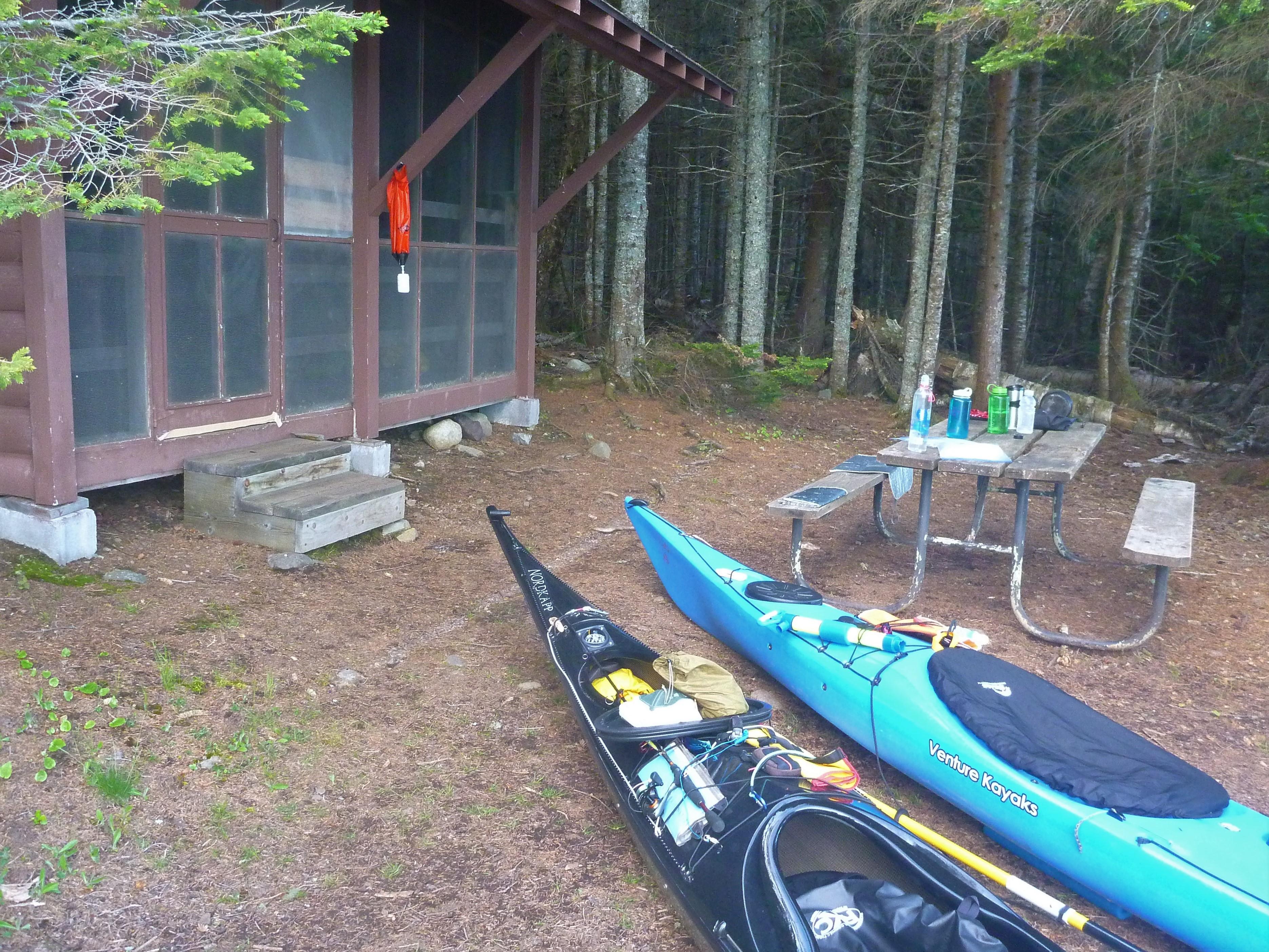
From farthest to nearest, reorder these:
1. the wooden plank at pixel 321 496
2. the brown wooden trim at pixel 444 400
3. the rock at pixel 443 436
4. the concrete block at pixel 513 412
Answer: the concrete block at pixel 513 412 < the rock at pixel 443 436 < the brown wooden trim at pixel 444 400 < the wooden plank at pixel 321 496

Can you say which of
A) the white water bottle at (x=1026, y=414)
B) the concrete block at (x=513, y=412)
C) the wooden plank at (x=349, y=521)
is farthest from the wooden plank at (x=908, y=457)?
the concrete block at (x=513, y=412)

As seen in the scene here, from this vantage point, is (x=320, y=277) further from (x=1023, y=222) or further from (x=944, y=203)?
(x=1023, y=222)

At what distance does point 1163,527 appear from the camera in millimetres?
5719

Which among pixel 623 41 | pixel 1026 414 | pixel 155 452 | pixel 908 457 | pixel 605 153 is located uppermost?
pixel 623 41

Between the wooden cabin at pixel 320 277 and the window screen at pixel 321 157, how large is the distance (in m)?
0.02

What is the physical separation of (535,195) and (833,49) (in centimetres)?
780

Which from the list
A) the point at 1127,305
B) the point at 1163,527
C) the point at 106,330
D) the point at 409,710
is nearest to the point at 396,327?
the point at 106,330

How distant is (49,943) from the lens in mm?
3117

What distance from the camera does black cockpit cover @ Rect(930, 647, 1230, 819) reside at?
3.48 metres

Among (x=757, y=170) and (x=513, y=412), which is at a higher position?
(x=757, y=170)

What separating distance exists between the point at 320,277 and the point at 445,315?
1748 millimetres

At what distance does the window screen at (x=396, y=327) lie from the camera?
8266 millimetres

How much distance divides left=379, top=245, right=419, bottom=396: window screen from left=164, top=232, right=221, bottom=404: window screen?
1793 mm

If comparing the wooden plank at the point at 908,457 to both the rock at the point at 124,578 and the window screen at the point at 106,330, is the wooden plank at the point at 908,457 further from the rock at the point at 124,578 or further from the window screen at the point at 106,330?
the window screen at the point at 106,330
